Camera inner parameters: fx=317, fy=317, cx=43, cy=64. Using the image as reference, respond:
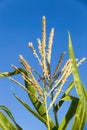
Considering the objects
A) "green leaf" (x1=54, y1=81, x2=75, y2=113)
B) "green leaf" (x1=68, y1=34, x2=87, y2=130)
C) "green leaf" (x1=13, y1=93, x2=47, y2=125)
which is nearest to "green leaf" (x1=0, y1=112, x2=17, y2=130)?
"green leaf" (x1=13, y1=93, x2=47, y2=125)

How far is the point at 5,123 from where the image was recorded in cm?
180

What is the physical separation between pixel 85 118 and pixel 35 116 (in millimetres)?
283

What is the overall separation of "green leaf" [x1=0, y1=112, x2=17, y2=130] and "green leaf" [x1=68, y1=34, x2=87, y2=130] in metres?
0.39

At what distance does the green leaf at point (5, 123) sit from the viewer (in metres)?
1.79

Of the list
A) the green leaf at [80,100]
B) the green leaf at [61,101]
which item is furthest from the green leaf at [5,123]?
the green leaf at [80,100]

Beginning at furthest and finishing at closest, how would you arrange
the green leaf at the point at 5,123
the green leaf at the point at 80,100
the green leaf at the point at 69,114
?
the green leaf at the point at 5,123, the green leaf at the point at 69,114, the green leaf at the point at 80,100

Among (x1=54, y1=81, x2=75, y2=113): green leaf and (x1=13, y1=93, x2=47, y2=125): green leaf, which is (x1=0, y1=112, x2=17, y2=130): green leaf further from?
(x1=54, y1=81, x2=75, y2=113): green leaf

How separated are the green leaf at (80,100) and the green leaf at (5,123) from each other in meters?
0.39

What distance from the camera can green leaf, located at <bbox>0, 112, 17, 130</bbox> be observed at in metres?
1.79

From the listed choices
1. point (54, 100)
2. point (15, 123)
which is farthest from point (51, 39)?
point (15, 123)

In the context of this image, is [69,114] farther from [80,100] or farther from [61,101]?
[80,100]

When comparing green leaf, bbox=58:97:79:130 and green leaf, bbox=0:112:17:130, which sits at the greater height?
green leaf, bbox=0:112:17:130

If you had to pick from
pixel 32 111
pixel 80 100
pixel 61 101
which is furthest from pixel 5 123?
pixel 80 100

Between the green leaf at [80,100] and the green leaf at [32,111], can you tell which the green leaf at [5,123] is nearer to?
the green leaf at [32,111]
